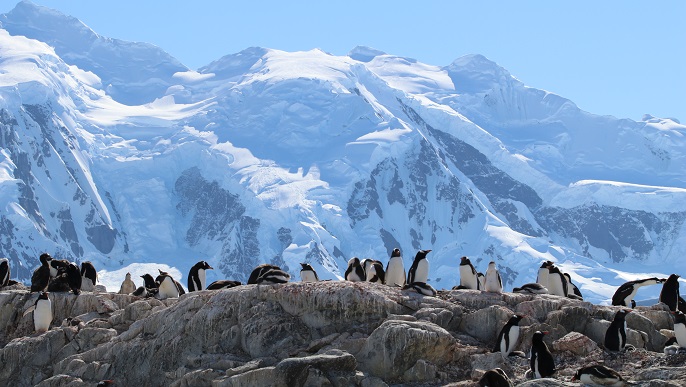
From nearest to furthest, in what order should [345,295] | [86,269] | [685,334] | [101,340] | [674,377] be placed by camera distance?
[674,377]
[685,334]
[345,295]
[101,340]
[86,269]

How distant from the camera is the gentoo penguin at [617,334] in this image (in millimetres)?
31469

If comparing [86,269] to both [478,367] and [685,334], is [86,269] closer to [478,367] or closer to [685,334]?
[478,367]

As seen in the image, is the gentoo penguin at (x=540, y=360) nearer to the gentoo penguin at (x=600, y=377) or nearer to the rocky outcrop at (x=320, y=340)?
the rocky outcrop at (x=320, y=340)

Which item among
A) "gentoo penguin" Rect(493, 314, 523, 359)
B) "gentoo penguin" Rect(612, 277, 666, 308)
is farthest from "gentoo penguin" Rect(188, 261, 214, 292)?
"gentoo penguin" Rect(493, 314, 523, 359)

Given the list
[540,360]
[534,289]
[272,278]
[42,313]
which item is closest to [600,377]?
[540,360]

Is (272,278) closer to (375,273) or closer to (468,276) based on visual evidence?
(375,273)

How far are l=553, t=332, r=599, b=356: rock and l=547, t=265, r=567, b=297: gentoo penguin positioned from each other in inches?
283

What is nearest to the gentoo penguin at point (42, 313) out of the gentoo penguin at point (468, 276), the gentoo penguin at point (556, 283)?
the gentoo penguin at point (468, 276)

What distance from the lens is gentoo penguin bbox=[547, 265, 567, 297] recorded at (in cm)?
3906

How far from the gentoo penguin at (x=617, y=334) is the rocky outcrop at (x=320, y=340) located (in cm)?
37

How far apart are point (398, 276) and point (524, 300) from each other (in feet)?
21.7

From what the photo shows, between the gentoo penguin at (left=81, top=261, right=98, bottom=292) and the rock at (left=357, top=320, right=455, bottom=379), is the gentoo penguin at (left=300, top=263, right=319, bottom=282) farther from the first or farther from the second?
the rock at (left=357, top=320, right=455, bottom=379)

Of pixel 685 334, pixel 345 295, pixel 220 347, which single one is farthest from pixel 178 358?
pixel 685 334

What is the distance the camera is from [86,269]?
1759 inches
